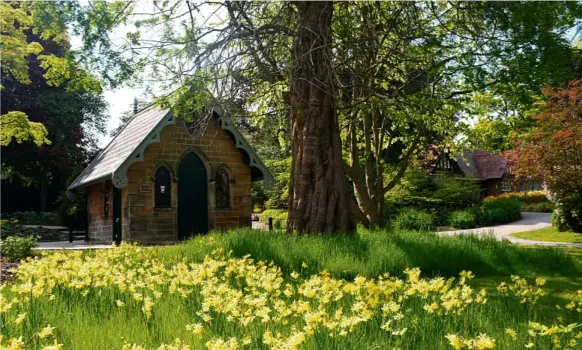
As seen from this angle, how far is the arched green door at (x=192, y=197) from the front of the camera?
64.2ft

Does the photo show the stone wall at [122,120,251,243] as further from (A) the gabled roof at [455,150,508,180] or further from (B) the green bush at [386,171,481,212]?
(A) the gabled roof at [455,150,508,180]

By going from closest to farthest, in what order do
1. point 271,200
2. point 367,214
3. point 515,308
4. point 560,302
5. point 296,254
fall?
point 515,308, point 560,302, point 296,254, point 367,214, point 271,200

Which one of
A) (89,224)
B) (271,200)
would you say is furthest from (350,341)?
(271,200)

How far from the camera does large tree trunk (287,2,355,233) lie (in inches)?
430

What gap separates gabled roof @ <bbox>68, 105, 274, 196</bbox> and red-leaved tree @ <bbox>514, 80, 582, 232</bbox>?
10.5 m

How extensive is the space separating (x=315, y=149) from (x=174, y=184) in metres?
9.50

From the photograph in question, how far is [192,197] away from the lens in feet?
65.1

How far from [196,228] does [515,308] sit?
16.1 metres

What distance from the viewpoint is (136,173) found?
18.4 metres

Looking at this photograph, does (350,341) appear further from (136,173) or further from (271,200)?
(271,200)

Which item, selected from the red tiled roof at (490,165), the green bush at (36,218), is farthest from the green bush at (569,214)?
the green bush at (36,218)

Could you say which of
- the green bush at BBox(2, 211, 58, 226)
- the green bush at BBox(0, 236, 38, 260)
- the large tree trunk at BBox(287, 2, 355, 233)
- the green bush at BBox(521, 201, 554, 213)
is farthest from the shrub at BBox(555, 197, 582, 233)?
the green bush at BBox(2, 211, 58, 226)

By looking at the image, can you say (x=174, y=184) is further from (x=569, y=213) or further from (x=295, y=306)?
(x=569, y=213)

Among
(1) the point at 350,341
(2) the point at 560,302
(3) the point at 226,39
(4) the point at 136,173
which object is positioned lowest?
(2) the point at 560,302
